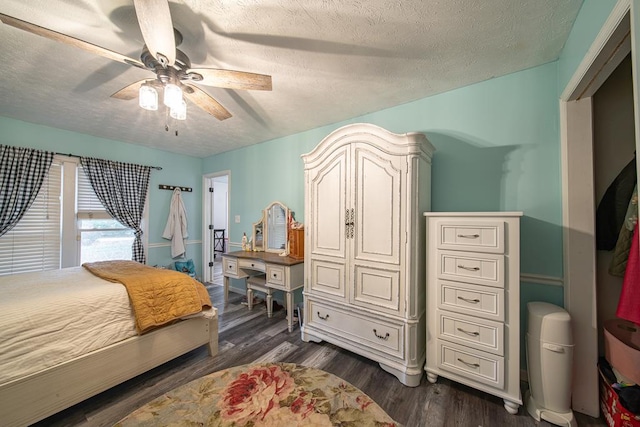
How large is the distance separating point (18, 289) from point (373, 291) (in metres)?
2.58

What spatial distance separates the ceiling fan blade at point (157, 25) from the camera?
98cm

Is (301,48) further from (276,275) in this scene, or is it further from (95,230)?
(95,230)

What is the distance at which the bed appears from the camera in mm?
1294

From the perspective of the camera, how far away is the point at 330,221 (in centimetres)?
220

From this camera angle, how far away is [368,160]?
1.96 meters

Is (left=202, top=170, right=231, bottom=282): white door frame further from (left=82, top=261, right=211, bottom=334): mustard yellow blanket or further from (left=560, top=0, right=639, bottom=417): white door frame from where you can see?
(left=560, top=0, right=639, bottom=417): white door frame

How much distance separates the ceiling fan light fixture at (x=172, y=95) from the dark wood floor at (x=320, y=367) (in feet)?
6.52

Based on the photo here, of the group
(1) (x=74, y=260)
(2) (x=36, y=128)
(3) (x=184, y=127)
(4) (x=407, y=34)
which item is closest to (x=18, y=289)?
(1) (x=74, y=260)

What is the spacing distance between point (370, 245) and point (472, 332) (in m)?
0.91

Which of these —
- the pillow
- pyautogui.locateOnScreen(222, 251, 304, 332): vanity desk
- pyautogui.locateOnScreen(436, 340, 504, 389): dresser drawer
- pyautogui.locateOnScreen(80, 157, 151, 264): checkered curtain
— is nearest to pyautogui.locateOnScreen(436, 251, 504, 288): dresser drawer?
pyautogui.locateOnScreen(436, 340, 504, 389): dresser drawer

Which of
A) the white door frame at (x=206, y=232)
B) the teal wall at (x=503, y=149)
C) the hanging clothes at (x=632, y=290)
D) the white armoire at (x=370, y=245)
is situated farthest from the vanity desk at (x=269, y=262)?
the hanging clothes at (x=632, y=290)

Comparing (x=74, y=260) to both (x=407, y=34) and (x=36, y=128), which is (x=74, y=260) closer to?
(x=36, y=128)

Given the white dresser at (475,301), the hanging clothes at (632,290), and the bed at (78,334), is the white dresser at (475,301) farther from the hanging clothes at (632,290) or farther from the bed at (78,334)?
the bed at (78,334)

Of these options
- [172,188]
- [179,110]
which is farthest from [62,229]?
[179,110]
